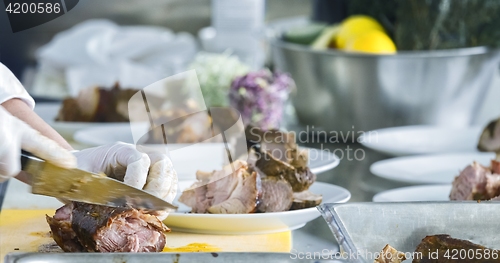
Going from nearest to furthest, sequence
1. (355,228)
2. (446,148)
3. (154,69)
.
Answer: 1. (355,228)
2. (446,148)
3. (154,69)

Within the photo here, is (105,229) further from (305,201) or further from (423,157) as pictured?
(423,157)

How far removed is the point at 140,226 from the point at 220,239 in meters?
0.17

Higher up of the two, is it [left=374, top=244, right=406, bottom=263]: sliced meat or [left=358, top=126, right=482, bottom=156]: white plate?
[left=374, top=244, right=406, bottom=263]: sliced meat

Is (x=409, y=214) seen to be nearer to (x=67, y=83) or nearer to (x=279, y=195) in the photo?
(x=279, y=195)

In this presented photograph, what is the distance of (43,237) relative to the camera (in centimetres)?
107

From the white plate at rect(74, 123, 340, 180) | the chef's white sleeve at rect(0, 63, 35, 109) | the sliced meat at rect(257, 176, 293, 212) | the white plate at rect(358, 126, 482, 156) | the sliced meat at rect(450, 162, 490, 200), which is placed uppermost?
the chef's white sleeve at rect(0, 63, 35, 109)

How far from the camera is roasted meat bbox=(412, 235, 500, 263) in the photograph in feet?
2.91

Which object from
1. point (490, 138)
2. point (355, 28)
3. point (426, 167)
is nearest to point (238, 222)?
point (426, 167)

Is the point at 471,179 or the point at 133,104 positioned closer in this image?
the point at 471,179

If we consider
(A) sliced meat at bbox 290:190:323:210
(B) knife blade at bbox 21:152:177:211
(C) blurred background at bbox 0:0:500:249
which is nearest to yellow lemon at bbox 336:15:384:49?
(C) blurred background at bbox 0:0:500:249

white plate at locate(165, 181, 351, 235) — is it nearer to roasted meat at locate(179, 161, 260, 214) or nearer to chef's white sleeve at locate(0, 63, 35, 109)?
roasted meat at locate(179, 161, 260, 214)

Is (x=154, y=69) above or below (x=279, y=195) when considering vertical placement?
below

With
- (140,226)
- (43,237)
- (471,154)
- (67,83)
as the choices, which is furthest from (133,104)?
(67,83)

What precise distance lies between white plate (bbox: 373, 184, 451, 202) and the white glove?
0.64 m
